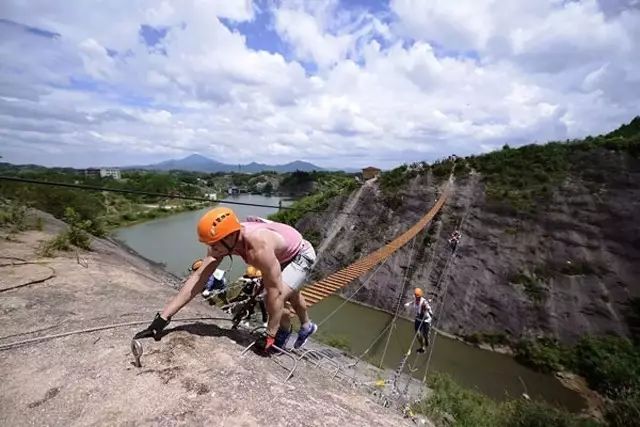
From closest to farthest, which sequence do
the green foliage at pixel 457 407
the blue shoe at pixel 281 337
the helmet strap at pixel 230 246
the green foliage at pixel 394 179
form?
the helmet strap at pixel 230 246, the blue shoe at pixel 281 337, the green foliage at pixel 457 407, the green foliage at pixel 394 179

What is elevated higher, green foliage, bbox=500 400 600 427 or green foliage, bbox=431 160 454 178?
green foliage, bbox=431 160 454 178

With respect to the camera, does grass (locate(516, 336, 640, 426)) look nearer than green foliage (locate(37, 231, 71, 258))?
No

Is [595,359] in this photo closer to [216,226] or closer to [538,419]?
[538,419]

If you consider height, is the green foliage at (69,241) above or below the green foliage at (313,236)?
above

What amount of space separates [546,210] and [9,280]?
20774mm

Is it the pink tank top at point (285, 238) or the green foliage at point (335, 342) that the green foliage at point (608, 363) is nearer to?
the green foliage at point (335, 342)

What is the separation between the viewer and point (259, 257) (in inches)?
129

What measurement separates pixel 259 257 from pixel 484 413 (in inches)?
335

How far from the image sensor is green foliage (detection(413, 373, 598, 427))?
320 inches

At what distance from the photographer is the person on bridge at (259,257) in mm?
3221

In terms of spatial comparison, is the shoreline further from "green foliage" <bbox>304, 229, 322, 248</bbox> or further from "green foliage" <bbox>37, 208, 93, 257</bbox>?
"green foliage" <bbox>37, 208, 93, 257</bbox>

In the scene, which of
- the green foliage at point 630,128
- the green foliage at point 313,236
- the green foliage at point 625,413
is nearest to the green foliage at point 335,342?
the green foliage at point 625,413

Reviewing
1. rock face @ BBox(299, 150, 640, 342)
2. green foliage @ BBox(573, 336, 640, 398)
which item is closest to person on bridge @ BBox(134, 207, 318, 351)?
green foliage @ BBox(573, 336, 640, 398)

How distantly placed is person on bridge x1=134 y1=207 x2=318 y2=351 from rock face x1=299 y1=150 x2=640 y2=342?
15.7m
